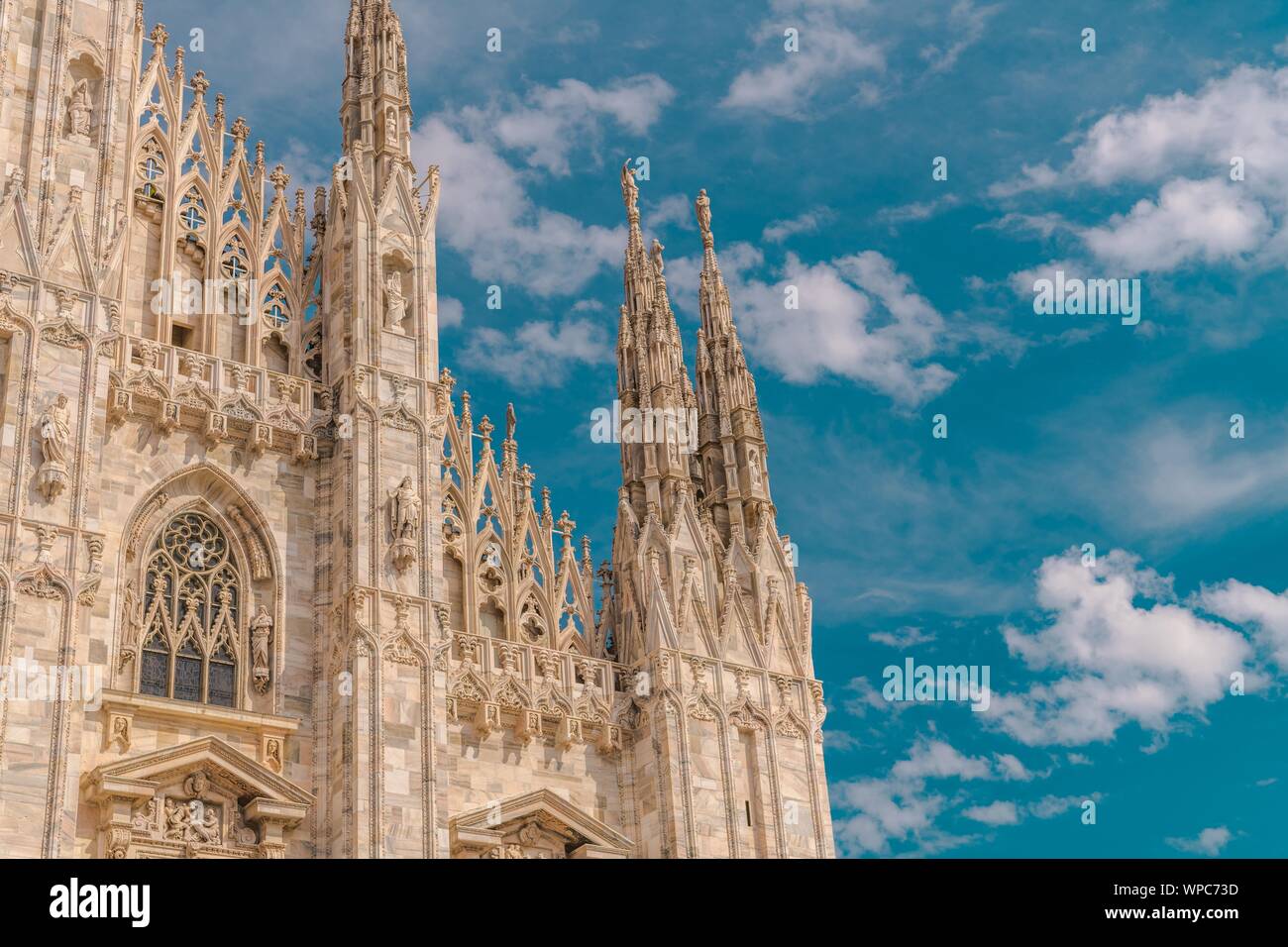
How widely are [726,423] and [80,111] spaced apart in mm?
12814

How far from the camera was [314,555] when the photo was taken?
88.4ft

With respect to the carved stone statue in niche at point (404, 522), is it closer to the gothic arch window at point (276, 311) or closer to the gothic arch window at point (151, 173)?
the gothic arch window at point (276, 311)

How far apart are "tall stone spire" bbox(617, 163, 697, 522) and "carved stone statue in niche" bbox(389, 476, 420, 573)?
5.24 meters

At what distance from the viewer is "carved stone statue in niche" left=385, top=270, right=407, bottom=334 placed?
2880cm

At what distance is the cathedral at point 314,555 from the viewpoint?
2375cm

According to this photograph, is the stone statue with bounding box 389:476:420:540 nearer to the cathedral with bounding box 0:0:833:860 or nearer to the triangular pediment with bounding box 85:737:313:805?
the cathedral with bounding box 0:0:833:860

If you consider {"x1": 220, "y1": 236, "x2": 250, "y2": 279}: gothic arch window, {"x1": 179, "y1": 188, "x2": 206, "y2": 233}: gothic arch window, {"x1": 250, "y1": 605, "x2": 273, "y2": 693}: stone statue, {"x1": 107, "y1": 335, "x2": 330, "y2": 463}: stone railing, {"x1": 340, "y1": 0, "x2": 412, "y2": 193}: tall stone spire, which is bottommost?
{"x1": 250, "y1": 605, "x2": 273, "y2": 693}: stone statue

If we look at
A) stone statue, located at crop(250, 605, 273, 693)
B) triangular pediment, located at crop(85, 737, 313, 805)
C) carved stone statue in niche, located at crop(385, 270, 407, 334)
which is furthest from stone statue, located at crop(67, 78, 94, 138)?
triangular pediment, located at crop(85, 737, 313, 805)

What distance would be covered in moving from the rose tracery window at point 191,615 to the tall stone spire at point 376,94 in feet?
24.3

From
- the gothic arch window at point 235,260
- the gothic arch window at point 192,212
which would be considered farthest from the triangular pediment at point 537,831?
the gothic arch window at point 192,212
